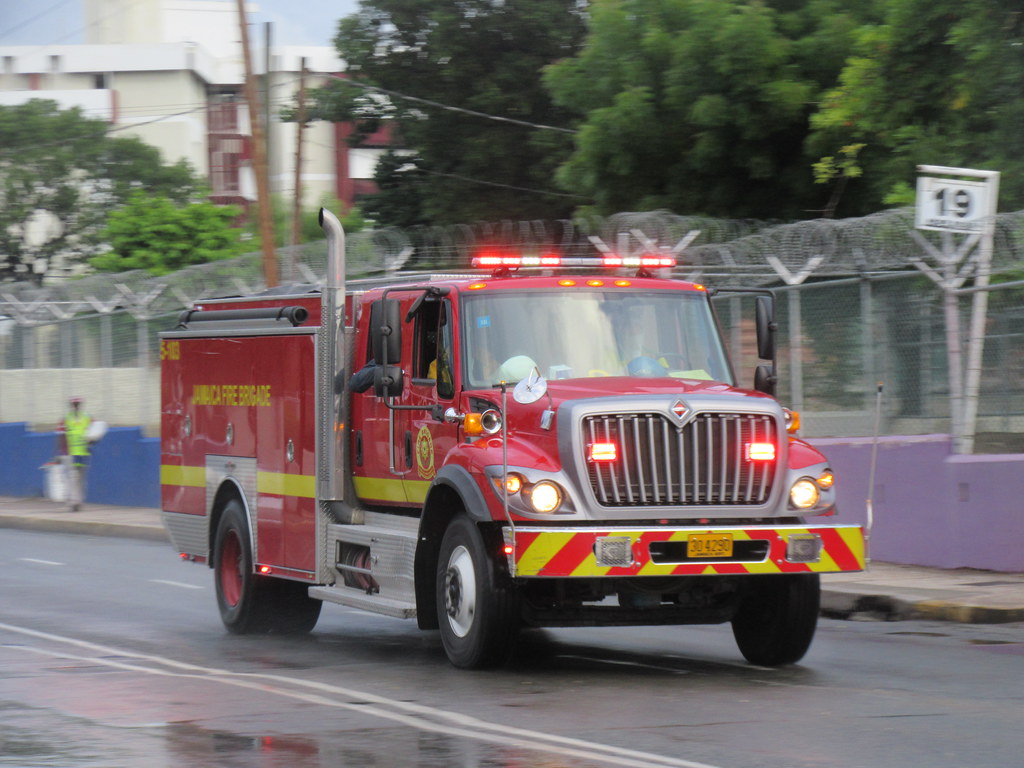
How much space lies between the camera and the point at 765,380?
11.3 metres

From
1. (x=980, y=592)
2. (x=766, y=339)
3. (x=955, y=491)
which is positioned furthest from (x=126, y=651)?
(x=955, y=491)

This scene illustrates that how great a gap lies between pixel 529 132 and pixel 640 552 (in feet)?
99.0

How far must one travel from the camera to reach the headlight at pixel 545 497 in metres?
9.62

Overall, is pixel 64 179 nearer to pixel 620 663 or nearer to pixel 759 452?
pixel 620 663

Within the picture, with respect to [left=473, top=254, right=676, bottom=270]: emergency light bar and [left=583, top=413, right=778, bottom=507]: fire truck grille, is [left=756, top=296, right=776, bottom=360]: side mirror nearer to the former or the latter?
[left=473, top=254, right=676, bottom=270]: emergency light bar

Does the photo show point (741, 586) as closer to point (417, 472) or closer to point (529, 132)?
point (417, 472)

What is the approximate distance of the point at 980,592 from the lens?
1413 centimetres

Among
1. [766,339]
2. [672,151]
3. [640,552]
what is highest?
[672,151]

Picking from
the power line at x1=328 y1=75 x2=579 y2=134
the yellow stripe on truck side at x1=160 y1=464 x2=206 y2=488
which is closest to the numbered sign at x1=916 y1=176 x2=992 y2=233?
the yellow stripe on truck side at x1=160 y1=464 x2=206 y2=488

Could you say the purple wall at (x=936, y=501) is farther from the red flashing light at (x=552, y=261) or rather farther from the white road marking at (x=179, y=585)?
the white road marking at (x=179, y=585)

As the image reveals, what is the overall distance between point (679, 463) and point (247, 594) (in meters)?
4.49

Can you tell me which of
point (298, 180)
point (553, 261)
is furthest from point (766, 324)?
point (298, 180)

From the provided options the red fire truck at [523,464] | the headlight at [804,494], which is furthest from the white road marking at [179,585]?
the headlight at [804,494]

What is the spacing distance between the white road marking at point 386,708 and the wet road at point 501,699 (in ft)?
0.07
